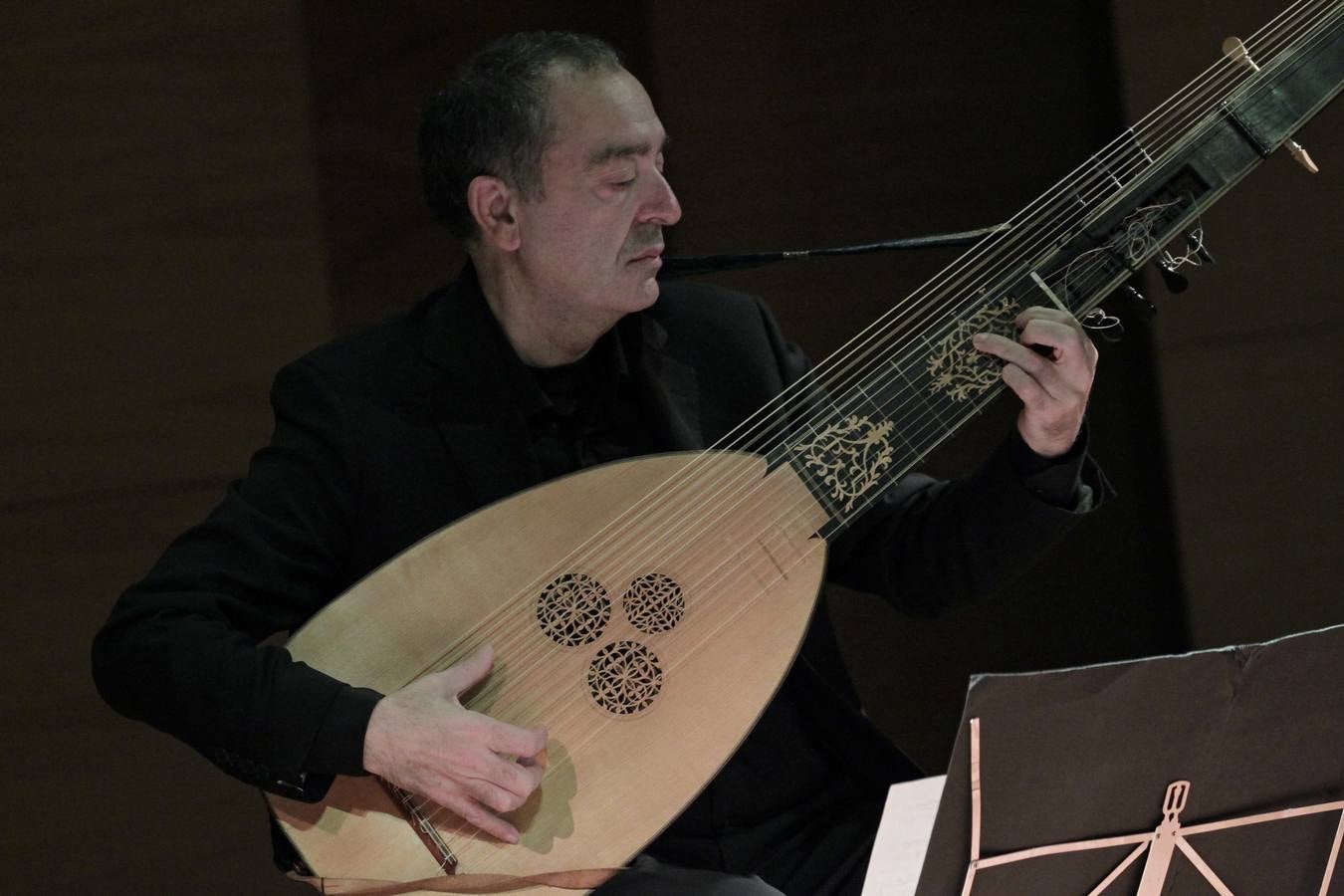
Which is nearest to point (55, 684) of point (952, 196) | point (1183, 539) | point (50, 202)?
point (50, 202)

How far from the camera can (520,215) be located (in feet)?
6.75

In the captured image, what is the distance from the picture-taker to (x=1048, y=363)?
5.99 ft

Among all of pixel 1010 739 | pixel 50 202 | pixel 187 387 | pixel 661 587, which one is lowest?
pixel 1010 739

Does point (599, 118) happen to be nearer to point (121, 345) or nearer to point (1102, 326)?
point (1102, 326)

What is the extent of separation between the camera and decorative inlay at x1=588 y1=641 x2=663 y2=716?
72.2 inches

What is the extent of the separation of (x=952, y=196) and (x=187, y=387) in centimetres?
148

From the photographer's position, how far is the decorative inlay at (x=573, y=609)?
72.8 inches

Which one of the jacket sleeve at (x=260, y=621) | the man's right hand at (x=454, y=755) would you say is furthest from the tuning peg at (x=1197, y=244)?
the jacket sleeve at (x=260, y=621)

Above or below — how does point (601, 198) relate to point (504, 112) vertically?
below

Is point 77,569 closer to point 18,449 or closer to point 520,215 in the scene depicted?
point 18,449

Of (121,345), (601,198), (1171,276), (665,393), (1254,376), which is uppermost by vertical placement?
(121,345)

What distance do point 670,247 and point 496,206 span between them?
941 millimetres

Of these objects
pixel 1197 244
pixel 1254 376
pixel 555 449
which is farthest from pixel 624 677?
pixel 1254 376

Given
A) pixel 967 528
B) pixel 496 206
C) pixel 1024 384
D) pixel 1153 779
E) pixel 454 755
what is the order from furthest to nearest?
pixel 496 206, pixel 967 528, pixel 1024 384, pixel 454 755, pixel 1153 779
